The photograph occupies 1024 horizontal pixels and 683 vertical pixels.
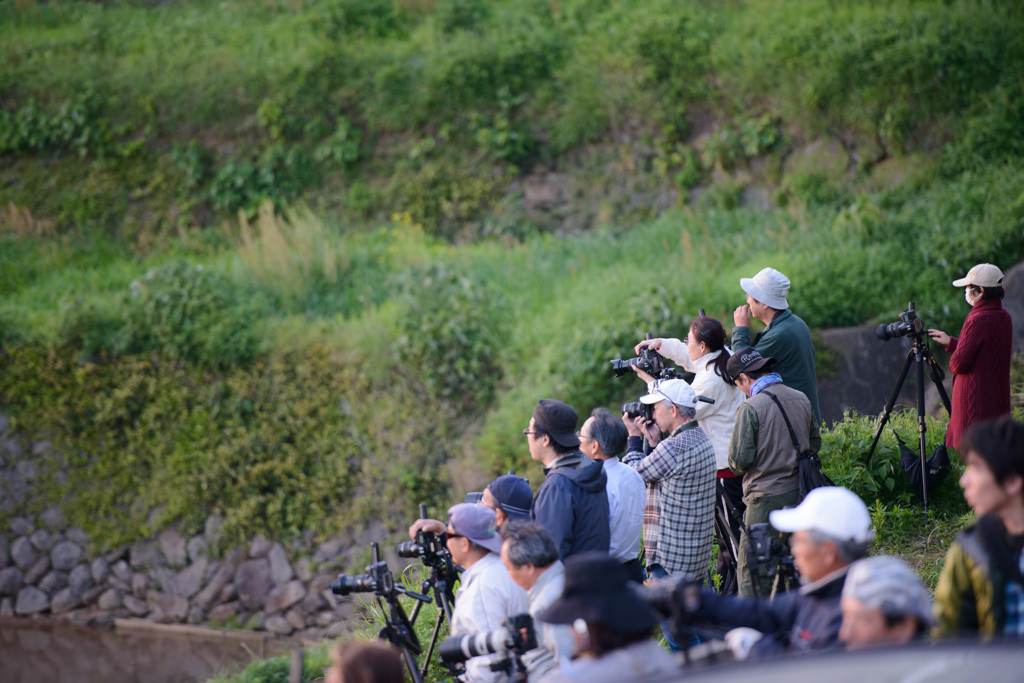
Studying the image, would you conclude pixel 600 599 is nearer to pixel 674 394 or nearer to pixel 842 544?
pixel 842 544

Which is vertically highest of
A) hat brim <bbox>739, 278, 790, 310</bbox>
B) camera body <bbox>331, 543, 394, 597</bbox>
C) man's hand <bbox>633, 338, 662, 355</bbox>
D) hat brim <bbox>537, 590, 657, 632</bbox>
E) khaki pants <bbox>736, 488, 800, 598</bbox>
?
hat brim <bbox>739, 278, 790, 310</bbox>

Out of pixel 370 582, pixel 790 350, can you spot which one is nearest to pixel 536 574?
pixel 370 582

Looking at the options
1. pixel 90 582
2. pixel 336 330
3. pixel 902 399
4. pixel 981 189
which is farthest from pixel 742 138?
pixel 90 582

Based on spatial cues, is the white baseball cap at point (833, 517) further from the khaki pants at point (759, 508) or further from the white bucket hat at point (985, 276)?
the white bucket hat at point (985, 276)

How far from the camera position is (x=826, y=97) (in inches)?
441

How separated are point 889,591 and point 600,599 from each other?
0.81 metres

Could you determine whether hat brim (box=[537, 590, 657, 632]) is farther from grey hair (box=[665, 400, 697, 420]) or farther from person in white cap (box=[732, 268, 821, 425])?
person in white cap (box=[732, 268, 821, 425])

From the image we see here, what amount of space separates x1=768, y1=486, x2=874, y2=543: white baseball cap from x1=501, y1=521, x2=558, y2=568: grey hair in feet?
3.09

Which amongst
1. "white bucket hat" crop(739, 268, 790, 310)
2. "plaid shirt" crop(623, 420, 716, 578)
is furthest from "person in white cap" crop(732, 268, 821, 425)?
"plaid shirt" crop(623, 420, 716, 578)

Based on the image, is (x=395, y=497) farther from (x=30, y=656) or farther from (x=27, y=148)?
(x=27, y=148)

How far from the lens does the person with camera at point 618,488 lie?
4.18m

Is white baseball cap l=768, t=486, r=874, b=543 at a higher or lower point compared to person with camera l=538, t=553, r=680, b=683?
higher

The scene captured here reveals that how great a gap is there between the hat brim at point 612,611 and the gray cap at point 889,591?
0.58 m

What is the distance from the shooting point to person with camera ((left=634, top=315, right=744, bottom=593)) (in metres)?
4.86
